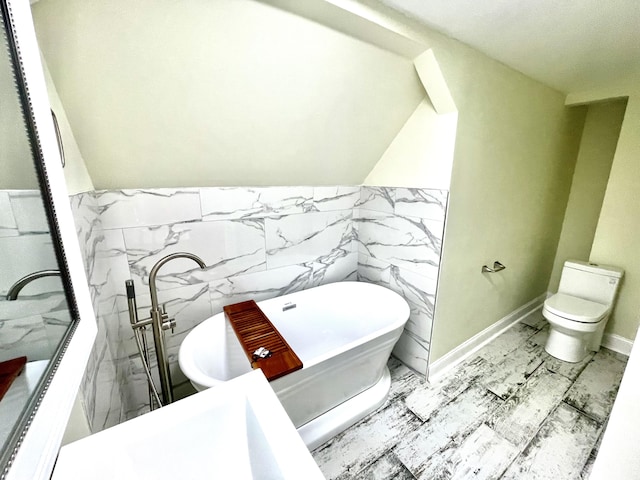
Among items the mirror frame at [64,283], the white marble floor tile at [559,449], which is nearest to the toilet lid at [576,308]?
the white marble floor tile at [559,449]

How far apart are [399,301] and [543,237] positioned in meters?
1.94

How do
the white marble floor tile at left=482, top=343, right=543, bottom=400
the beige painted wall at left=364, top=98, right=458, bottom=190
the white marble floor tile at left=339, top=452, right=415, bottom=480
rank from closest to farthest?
the white marble floor tile at left=339, top=452, right=415, bottom=480 < the beige painted wall at left=364, top=98, right=458, bottom=190 < the white marble floor tile at left=482, top=343, right=543, bottom=400

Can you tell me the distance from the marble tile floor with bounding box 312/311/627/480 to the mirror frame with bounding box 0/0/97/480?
4.19 ft

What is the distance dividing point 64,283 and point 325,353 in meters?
1.25

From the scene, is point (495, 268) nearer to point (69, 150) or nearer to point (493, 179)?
point (493, 179)

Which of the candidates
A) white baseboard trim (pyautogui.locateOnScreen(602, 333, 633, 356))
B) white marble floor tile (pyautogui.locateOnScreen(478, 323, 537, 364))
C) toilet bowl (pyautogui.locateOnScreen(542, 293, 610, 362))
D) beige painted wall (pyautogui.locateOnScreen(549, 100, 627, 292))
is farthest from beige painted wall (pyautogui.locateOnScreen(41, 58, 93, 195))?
beige painted wall (pyautogui.locateOnScreen(549, 100, 627, 292))

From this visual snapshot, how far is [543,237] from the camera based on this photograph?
8.56 feet

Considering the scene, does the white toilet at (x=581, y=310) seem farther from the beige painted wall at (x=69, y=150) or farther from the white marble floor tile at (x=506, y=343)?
the beige painted wall at (x=69, y=150)

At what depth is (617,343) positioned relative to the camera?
223 centimetres

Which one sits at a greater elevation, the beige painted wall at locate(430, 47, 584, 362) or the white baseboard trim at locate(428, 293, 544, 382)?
the beige painted wall at locate(430, 47, 584, 362)

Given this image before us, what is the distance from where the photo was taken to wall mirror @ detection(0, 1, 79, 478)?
21.9 inches

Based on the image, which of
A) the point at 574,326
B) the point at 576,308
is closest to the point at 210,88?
the point at 574,326

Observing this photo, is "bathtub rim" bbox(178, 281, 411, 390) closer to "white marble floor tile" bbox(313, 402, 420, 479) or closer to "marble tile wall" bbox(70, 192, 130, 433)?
"marble tile wall" bbox(70, 192, 130, 433)

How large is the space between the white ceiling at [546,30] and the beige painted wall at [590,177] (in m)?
0.88
